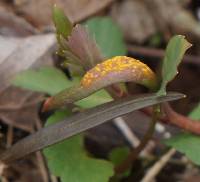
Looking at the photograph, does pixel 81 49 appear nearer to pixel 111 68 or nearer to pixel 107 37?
pixel 111 68

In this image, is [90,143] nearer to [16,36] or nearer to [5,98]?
[5,98]

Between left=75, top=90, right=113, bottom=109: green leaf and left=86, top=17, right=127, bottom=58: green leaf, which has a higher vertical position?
left=75, top=90, right=113, bottom=109: green leaf

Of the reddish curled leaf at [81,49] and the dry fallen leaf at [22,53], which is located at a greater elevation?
the reddish curled leaf at [81,49]

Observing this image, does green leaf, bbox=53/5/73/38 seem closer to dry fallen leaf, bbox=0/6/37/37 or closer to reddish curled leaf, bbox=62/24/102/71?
reddish curled leaf, bbox=62/24/102/71

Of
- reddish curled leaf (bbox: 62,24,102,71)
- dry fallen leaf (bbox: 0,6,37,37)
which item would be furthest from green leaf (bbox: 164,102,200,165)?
dry fallen leaf (bbox: 0,6,37,37)

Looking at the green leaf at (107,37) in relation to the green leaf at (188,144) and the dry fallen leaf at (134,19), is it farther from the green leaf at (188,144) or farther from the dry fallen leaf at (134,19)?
the green leaf at (188,144)

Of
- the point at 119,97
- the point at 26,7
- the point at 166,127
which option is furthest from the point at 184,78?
the point at 119,97

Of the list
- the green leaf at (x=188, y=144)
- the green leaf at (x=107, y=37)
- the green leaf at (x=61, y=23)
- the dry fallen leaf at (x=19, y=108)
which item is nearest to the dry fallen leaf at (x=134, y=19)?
the green leaf at (x=107, y=37)
